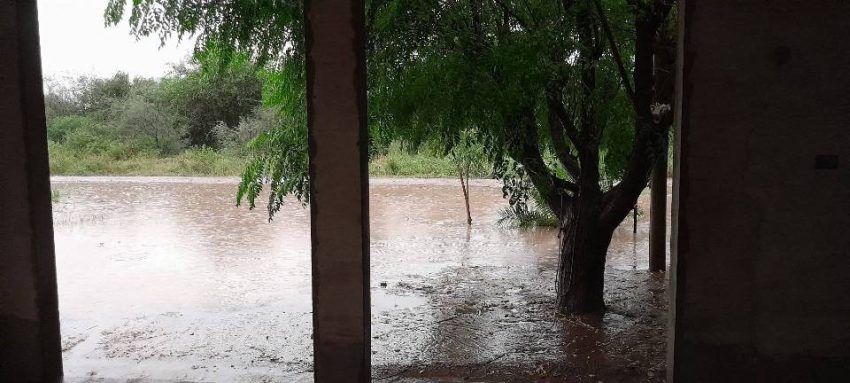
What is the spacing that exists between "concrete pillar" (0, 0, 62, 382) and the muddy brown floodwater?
0.48 metres

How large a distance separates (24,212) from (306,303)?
5.19 metres

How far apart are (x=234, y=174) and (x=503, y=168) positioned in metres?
23.9

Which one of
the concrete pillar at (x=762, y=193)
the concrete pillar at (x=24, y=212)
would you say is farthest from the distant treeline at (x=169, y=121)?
the concrete pillar at (x=762, y=193)

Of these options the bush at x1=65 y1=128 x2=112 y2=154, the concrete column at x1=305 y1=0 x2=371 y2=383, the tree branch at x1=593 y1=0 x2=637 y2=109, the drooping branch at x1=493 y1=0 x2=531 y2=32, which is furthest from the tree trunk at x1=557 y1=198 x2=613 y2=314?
the bush at x1=65 y1=128 x2=112 y2=154

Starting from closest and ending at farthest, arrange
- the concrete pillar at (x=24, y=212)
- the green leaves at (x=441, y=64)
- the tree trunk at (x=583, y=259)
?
1. the concrete pillar at (x=24, y=212)
2. the green leaves at (x=441, y=64)
3. the tree trunk at (x=583, y=259)

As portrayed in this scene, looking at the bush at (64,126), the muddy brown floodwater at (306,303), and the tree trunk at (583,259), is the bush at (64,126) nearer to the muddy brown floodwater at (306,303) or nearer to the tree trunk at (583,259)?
the muddy brown floodwater at (306,303)

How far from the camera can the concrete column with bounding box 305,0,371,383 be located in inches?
164

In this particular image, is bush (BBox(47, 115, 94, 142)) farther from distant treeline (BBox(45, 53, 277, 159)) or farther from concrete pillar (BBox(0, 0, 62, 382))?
concrete pillar (BBox(0, 0, 62, 382))

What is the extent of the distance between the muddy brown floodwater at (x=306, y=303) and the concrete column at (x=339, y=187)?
1167 millimetres

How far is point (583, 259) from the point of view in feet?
26.2

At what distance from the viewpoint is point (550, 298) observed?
9.03 m

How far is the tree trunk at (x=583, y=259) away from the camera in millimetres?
7895

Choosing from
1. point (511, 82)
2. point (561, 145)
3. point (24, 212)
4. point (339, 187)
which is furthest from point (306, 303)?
point (339, 187)

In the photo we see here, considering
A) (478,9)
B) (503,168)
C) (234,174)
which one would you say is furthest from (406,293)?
(234,174)
